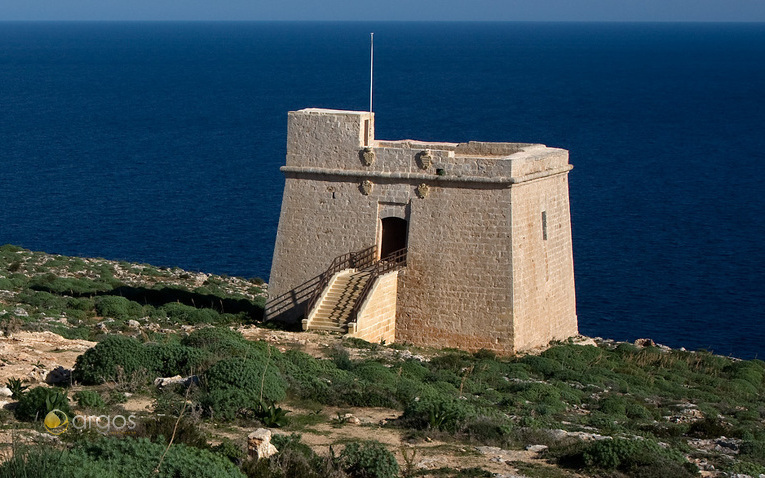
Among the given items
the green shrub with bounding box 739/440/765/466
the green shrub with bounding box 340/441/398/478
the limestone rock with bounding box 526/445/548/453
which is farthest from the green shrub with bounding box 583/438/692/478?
the green shrub with bounding box 340/441/398/478

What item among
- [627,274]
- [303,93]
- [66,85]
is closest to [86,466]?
[627,274]

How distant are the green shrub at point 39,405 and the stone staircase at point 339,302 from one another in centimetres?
1083

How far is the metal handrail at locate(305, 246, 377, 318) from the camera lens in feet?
89.4

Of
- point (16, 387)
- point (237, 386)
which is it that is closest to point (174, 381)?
point (237, 386)

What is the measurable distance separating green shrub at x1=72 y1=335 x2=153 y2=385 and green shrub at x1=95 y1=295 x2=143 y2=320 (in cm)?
926

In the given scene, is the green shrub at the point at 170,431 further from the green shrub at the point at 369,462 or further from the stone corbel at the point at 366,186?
the stone corbel at the point at 366,186

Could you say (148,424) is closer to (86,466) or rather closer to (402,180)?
(86,466)

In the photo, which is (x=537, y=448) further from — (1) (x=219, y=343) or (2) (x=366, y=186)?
(2) (x=366, y=186)

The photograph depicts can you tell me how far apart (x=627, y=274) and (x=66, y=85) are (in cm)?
11445

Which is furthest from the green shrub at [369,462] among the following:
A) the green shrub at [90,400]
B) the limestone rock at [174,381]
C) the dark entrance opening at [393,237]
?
the dark entrance opening at [393,237]

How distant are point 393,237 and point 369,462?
1523cm

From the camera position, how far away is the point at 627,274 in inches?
1992

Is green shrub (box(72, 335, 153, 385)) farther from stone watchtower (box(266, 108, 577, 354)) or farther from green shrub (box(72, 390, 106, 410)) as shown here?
stone watchtower (box(266, 108, 577, 354))

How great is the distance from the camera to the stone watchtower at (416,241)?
25875 mm
